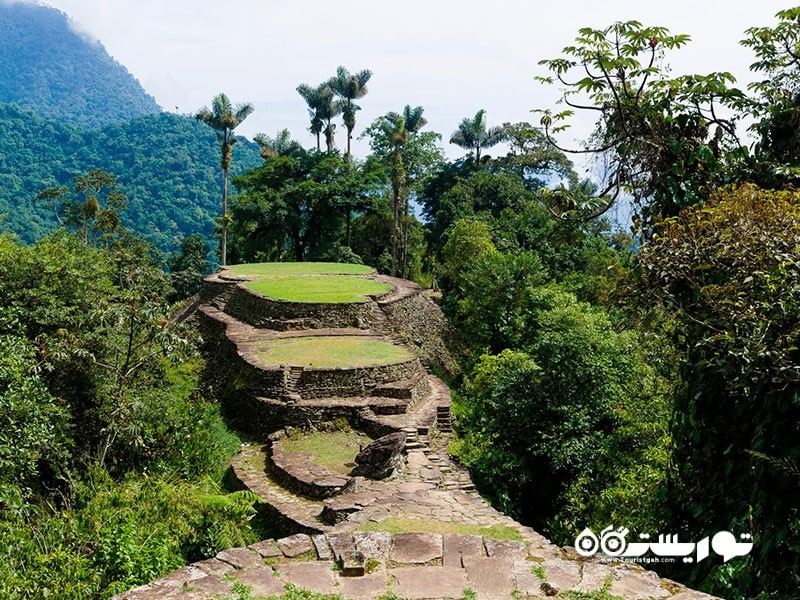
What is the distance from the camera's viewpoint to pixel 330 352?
634 inches

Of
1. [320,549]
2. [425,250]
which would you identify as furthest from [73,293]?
[425,250]

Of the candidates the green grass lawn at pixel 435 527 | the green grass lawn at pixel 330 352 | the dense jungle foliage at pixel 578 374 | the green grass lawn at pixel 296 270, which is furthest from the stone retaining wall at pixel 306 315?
the green grass lawn at pixel 435 527

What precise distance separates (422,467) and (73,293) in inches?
243

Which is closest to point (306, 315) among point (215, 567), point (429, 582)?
point (215, 567)

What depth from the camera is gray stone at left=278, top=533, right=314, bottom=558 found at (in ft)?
17.4

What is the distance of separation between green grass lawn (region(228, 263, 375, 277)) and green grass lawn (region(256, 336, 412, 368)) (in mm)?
6813

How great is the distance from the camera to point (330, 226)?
33531 millimetres

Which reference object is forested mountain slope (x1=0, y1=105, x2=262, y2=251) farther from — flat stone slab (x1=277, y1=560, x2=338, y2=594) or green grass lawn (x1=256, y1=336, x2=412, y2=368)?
flat stone slab (x1=277, y1=560, x2=338, y2=594)

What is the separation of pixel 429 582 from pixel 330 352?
11.3 metres

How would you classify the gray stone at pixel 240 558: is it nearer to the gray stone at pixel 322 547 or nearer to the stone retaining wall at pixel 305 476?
the gray stone at pixel 322 547

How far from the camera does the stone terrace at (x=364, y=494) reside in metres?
4.88

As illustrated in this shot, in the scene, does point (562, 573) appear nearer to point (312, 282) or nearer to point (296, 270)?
point (312, 282)

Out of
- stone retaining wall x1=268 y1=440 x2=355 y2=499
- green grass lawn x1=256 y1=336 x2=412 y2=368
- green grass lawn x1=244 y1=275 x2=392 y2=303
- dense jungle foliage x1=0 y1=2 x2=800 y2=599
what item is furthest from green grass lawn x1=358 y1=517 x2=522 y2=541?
green grass lawn x1=244 y1=275 x2=392 y2=303

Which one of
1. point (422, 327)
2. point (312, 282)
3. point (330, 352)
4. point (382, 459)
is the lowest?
point (382, 459)
